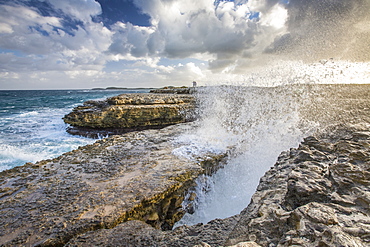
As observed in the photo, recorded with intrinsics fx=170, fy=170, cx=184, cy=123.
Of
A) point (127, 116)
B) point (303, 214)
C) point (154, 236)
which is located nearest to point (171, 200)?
point (154, 236)

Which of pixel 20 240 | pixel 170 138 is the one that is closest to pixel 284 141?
pixel 170 138

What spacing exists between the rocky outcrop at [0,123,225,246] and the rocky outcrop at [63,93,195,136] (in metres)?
6.20

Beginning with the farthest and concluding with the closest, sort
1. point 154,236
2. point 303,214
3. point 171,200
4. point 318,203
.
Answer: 1. point 171,200
2. point 154,236
3. point 318,203
4. point 303,214

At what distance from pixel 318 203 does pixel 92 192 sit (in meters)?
3.40

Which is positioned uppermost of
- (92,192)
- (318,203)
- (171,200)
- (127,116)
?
(318,203)

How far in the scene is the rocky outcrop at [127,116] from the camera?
10781 millimetres

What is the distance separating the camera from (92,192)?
10.3 feet

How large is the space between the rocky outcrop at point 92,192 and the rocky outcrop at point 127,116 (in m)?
6.20

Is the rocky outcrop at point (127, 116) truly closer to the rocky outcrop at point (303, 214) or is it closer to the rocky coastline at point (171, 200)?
the rocky coastline at point (171, 200)

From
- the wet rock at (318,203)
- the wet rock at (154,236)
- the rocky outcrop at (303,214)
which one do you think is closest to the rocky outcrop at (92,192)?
the wet rock at (154,236)

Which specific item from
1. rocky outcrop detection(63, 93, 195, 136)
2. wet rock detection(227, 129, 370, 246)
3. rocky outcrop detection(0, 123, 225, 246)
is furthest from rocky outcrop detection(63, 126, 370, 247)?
rocky outcrop detection(63, 93, 195, 136)

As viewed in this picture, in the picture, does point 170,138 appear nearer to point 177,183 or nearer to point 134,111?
point 177,183

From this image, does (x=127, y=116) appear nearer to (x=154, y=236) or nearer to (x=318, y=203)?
(x=154, y=236)

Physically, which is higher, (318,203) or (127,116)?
(318,203)
